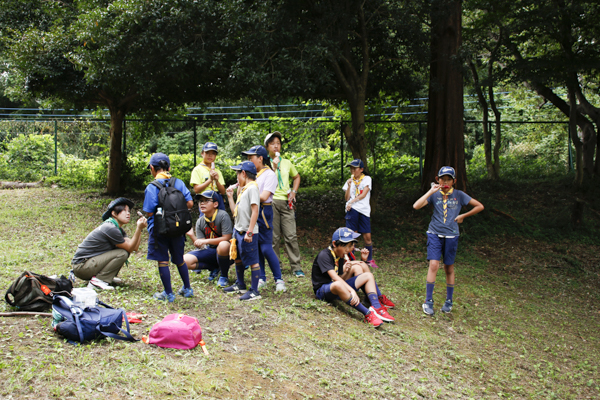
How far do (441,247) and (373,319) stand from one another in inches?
54.8

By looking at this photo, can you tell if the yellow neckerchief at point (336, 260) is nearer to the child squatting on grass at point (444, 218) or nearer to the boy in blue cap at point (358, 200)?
the child squatting on grass at point (444, 218)

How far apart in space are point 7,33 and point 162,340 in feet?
36.3

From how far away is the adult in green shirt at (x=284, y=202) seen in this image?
6.70 m

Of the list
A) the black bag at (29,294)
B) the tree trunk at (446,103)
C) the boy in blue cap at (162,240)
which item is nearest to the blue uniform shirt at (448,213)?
the boy in blue cap at (162,240)

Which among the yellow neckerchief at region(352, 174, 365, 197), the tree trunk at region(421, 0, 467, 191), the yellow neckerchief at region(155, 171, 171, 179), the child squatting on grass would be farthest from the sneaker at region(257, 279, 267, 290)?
the tree trunk at region(421, 0, 467, 191)

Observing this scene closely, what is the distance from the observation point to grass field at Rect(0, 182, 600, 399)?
3.54 metres

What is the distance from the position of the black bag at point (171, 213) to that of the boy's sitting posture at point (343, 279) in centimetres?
168

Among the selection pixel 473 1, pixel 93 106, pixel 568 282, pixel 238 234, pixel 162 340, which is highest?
pixel 473 1

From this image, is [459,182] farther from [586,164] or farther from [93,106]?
[93,106]

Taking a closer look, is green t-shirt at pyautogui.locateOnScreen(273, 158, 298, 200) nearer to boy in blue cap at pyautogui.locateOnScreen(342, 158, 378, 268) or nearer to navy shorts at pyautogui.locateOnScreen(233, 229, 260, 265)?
boy in blue cap at pyautogui.locateOnScreen(342, 158, 378, 268)

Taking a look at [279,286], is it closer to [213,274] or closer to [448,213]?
[213,274]

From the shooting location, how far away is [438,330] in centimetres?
567

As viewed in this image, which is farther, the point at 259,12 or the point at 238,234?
the point at 259,12

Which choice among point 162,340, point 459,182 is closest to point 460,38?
point 459,182
